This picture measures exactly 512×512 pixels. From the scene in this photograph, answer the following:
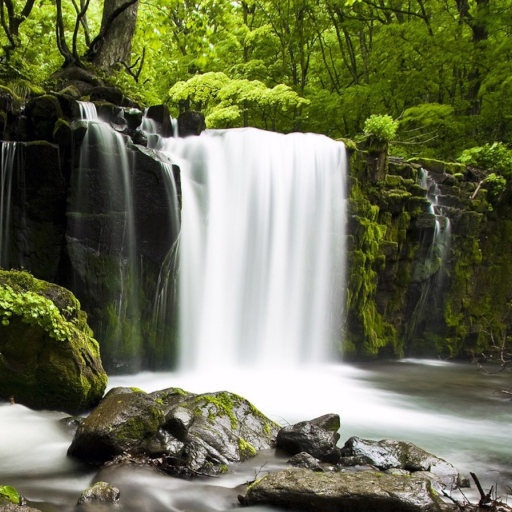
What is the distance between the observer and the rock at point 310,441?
5.13 metres

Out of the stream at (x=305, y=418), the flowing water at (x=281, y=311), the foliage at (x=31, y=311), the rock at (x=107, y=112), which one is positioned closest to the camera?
the stream at (x=305, y=418)

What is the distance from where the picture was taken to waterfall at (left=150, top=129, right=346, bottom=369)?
11078mm

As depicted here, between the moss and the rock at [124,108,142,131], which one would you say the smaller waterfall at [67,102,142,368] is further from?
the moss

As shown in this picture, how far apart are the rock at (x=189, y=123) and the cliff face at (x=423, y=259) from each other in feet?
12.9

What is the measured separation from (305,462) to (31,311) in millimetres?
3531

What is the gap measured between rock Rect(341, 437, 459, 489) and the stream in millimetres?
250

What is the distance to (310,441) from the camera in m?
5.23

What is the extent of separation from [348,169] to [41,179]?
23.5 feet

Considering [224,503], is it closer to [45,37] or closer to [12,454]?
[12,454]

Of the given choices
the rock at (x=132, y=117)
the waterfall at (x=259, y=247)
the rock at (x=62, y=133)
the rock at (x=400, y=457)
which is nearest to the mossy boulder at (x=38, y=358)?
the rock at (x=400, y=457)

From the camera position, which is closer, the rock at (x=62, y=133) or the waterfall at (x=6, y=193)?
the waterfall at (x=6, y=193)

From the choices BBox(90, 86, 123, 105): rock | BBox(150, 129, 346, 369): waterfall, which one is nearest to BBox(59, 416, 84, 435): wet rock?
BBox(150, 129, 346, 369): waterfall

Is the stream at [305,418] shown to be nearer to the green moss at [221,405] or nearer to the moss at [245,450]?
the moss at [245,450]

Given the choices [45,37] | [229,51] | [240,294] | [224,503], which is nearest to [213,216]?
[240,294]
